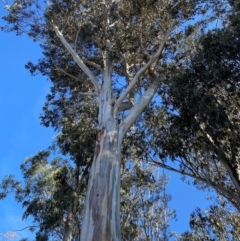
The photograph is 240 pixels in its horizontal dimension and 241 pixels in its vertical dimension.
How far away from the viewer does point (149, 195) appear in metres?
12.9

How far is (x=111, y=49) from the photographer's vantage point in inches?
312

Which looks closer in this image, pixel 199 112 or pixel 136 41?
pixel 199 112

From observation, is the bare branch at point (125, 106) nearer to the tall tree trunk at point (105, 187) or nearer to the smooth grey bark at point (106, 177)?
the smooth grey bark at point (106, 177)

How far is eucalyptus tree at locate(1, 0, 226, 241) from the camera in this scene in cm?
562

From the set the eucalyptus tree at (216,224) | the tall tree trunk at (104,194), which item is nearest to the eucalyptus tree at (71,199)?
the eucalyptus tree at (216,224)

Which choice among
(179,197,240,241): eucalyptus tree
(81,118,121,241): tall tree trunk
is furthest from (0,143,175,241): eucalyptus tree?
(81,118,121,241): tall tree trunk

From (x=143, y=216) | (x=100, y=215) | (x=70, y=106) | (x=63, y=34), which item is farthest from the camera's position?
(x=143, y=216)

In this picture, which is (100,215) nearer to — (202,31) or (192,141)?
(192,141)

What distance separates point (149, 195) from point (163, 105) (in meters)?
5.12

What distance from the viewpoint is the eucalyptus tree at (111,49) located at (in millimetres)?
5625

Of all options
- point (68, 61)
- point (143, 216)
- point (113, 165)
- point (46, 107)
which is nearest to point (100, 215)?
point (113, 165)

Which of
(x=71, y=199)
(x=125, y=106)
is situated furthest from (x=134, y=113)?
(x=71, y=199)

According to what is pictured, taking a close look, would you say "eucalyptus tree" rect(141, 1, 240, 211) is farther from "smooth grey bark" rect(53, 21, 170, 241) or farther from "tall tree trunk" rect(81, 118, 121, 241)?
"tall tree trunk" rect(81, 118, 121, 241)

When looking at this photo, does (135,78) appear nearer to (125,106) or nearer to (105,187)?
(125,106)
